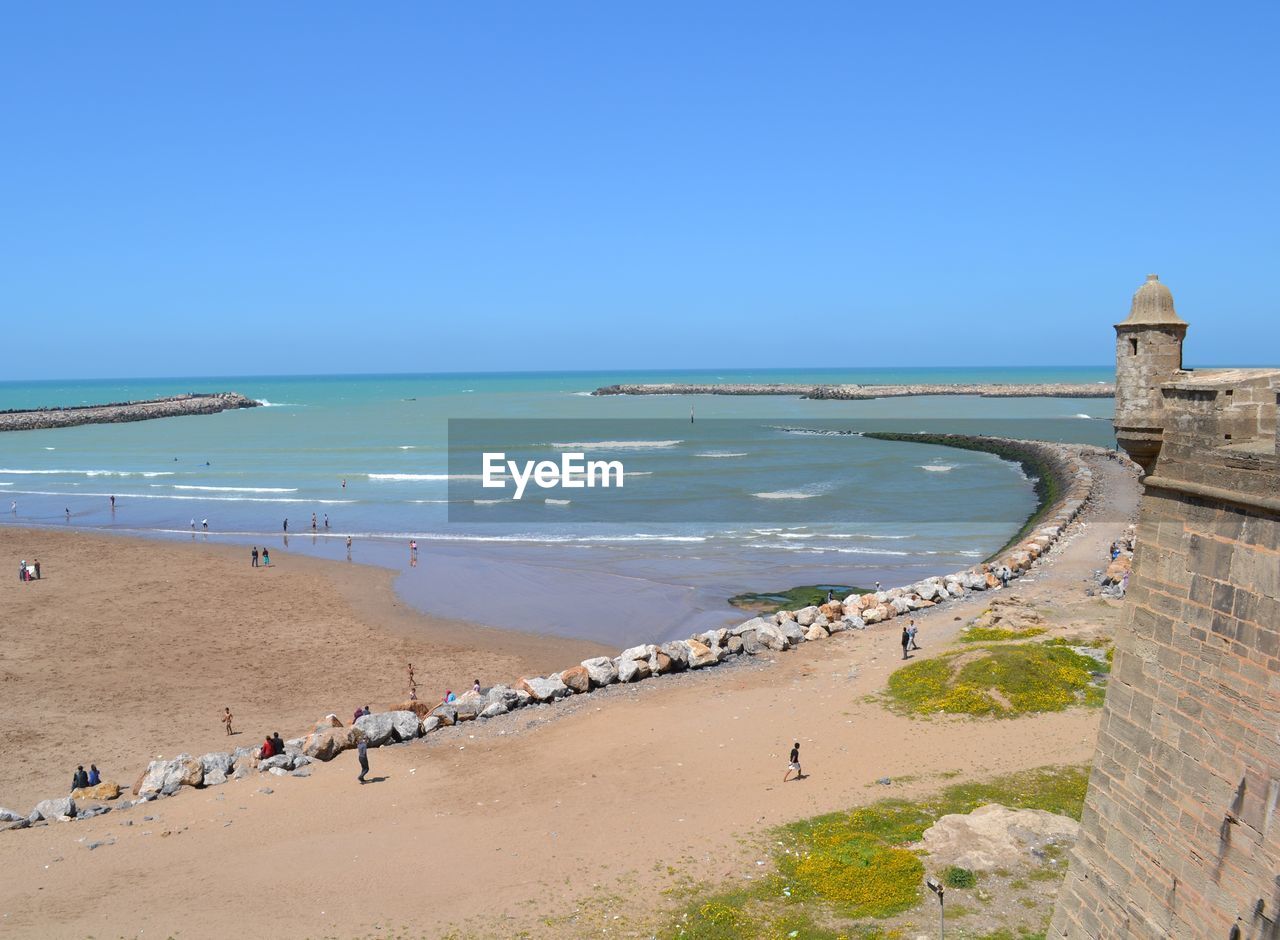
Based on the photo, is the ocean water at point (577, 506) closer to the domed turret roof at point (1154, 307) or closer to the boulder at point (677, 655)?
the boulder at point (677, 655)

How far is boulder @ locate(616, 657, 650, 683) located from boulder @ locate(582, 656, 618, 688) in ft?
0.39

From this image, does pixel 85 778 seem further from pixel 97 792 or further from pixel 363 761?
pixel 363 761

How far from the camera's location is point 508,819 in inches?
536

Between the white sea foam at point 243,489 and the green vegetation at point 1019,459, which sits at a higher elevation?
the green vegetation at point 1019,459

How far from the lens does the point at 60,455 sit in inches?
2847

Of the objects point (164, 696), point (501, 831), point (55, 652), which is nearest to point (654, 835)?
point (501, 831)

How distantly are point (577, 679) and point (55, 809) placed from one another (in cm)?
892

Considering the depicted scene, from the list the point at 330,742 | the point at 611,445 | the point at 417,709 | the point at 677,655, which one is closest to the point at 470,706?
the point at 417,709

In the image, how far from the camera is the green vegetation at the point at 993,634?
19.3 metres

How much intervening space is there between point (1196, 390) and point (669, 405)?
133552 millimetres

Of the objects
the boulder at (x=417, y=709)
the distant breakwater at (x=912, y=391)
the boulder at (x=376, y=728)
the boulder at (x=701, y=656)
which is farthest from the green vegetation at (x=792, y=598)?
the distant breakwater at (x=912, y=391)

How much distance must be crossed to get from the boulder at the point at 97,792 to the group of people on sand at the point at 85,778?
0.21 m

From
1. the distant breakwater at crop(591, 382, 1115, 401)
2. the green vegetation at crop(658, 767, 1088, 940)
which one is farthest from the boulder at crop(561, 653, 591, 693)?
the distant breakwater at crop(591, 382, 1115, 401)

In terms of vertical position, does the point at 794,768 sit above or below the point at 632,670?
above
